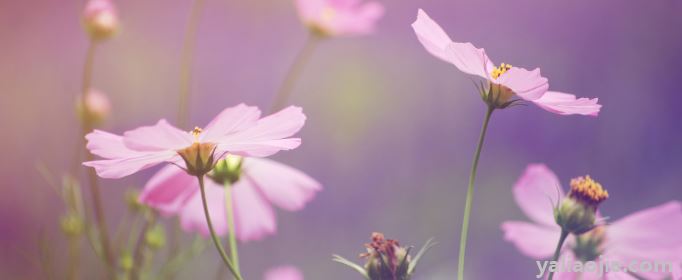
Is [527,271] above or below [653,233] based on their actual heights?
above

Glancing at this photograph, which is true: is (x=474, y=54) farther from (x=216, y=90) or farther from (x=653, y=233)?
(x=216, y=90)

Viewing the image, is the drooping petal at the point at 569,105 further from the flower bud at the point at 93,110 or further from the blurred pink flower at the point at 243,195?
the flower bud at the point at 93,110

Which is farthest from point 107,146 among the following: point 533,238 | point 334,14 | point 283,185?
point 334,14

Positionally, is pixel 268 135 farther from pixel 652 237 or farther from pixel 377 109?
pixel 377 109

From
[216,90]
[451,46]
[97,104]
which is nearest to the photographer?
[451,46]

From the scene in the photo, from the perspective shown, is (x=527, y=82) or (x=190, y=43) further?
(x=190, y=43)

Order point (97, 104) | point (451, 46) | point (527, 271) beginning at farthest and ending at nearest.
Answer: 1. point (527, 271)
2. point (97, 104)
3. point (451, 46)


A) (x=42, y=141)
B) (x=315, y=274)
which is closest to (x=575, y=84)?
(x=315, y=274)
